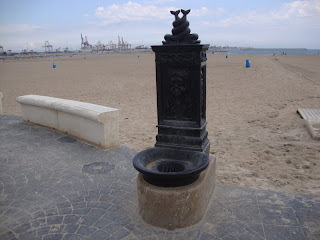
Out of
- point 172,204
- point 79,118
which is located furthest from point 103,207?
point 79,118

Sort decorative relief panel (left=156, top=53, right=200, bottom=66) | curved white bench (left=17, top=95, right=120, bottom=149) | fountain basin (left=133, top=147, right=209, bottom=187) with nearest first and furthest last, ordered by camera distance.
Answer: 1. fountain basin (left=133, top=147, right=209, bottom=187)
2. decorative relief panel (left=156, top=53, right=200, bottom=66)
3. curved white bench (left=17, top=95, right=120, bottom=149)

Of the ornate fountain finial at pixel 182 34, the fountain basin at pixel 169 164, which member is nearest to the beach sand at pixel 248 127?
the fountain basin at pixel 169 164

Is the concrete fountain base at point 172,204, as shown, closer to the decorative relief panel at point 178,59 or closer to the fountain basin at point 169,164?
the fountain basin at point 169,164

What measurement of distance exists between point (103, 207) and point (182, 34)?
2.47 m

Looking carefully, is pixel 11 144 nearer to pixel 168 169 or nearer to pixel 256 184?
pixel 168 169

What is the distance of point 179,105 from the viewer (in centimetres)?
374

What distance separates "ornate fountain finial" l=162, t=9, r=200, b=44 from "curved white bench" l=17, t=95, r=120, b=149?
2268mm

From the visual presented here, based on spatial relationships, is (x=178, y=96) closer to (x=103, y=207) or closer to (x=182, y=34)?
(x=182, y=34)

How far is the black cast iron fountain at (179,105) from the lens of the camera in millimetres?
3441

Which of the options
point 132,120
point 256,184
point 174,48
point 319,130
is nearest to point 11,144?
point 132,120

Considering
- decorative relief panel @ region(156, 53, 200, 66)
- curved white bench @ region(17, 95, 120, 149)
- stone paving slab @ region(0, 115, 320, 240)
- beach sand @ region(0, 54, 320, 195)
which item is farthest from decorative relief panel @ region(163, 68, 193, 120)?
curved white bench @ region(17, 95, 120, 149)

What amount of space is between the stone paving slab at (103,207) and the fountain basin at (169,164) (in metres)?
0.56

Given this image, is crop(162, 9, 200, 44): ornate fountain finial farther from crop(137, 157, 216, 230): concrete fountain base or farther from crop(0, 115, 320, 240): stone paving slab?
crop(0, 115, 320, 240): stone paving slab

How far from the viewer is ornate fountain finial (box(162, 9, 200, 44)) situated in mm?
3447
